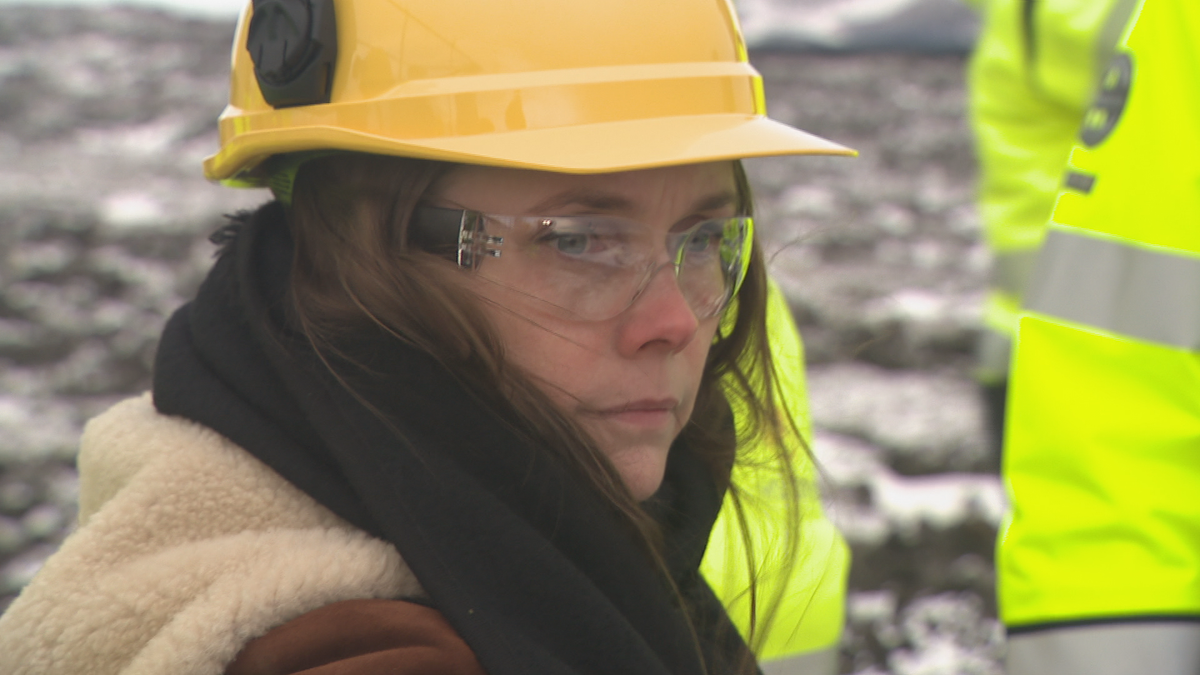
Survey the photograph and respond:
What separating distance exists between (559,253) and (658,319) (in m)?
0.15

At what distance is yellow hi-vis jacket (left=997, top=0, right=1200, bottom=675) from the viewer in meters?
1.44

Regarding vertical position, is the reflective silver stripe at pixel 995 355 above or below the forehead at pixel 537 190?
below

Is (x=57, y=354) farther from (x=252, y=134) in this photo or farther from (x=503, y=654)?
(x=503, y=654)

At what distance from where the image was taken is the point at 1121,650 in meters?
1.45

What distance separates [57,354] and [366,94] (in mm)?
3427

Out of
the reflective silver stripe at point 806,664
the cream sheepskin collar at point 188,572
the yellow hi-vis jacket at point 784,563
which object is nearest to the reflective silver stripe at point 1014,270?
the yellow hi-vis jacket at point 784,563

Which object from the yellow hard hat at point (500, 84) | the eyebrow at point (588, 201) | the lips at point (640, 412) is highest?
the yellow hard hat at point (500, 84)

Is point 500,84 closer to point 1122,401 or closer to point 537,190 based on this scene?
point 537,190

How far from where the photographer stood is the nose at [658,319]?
51.7 inches

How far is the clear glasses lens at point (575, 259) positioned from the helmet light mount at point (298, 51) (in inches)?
11.5

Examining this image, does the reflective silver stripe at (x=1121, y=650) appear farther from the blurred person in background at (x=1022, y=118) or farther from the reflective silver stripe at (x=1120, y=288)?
the blurred person in background at (x=1022, y=118)

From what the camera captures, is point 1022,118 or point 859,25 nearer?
point 1022,118

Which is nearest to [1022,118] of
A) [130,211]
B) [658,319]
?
[658,319]

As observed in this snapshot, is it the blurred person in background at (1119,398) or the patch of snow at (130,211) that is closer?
the blurred person in background at (1119,398)
